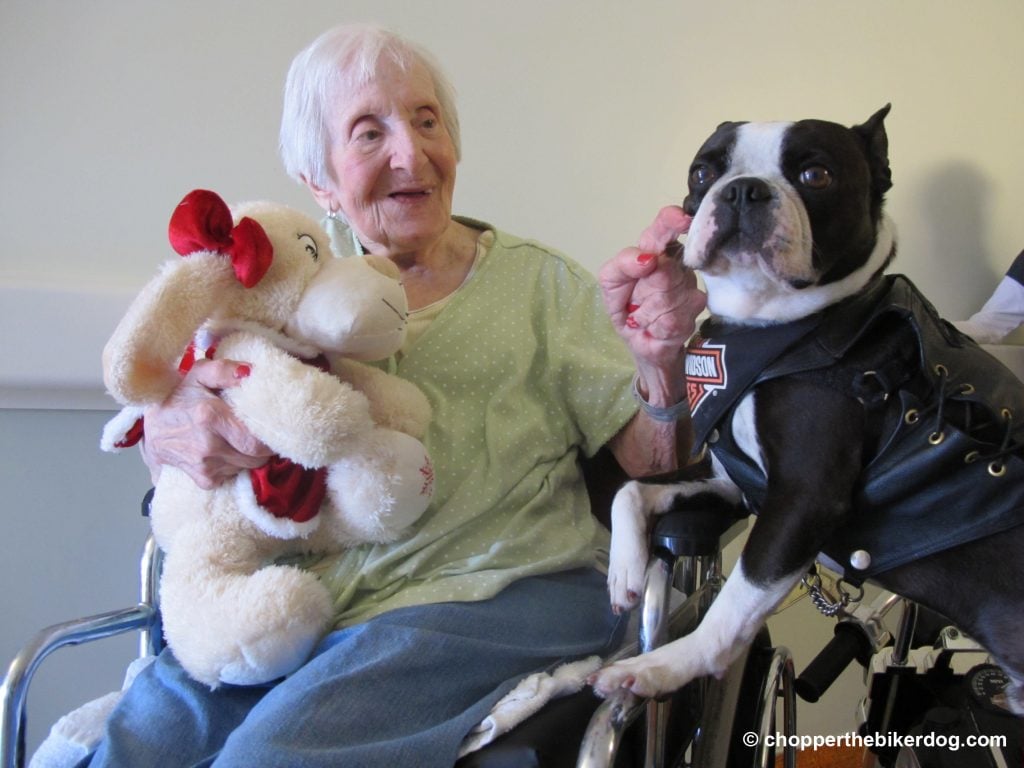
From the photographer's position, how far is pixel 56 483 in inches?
54.9

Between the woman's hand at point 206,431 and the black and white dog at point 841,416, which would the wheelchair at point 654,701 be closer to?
the black and white dog at point 841,416

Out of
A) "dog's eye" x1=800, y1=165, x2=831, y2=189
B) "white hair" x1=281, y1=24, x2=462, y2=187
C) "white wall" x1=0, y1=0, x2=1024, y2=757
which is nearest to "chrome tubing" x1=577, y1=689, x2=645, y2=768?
"dog's eye" x1=800, y1=165, x2=831, y2=189

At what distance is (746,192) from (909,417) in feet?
0.81

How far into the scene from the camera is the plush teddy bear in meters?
0.73

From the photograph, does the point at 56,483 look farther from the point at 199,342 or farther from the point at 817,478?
the point at 817,478

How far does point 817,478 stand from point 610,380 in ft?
1.15

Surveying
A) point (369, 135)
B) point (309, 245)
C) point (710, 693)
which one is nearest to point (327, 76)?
point (369, 135)

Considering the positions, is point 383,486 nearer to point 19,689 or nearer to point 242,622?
point 242,622

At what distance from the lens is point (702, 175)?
80 cm

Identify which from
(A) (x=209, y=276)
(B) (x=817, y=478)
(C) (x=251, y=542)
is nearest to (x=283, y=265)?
(A) (x=209, y=276)

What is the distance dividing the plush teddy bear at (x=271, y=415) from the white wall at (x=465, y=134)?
651 mm

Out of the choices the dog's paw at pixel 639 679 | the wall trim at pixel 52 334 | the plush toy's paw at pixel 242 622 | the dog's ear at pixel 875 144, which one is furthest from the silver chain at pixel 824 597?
the wall trim at pixel 52 334

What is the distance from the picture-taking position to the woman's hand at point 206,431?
0.76 m

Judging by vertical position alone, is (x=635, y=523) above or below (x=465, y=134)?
below
